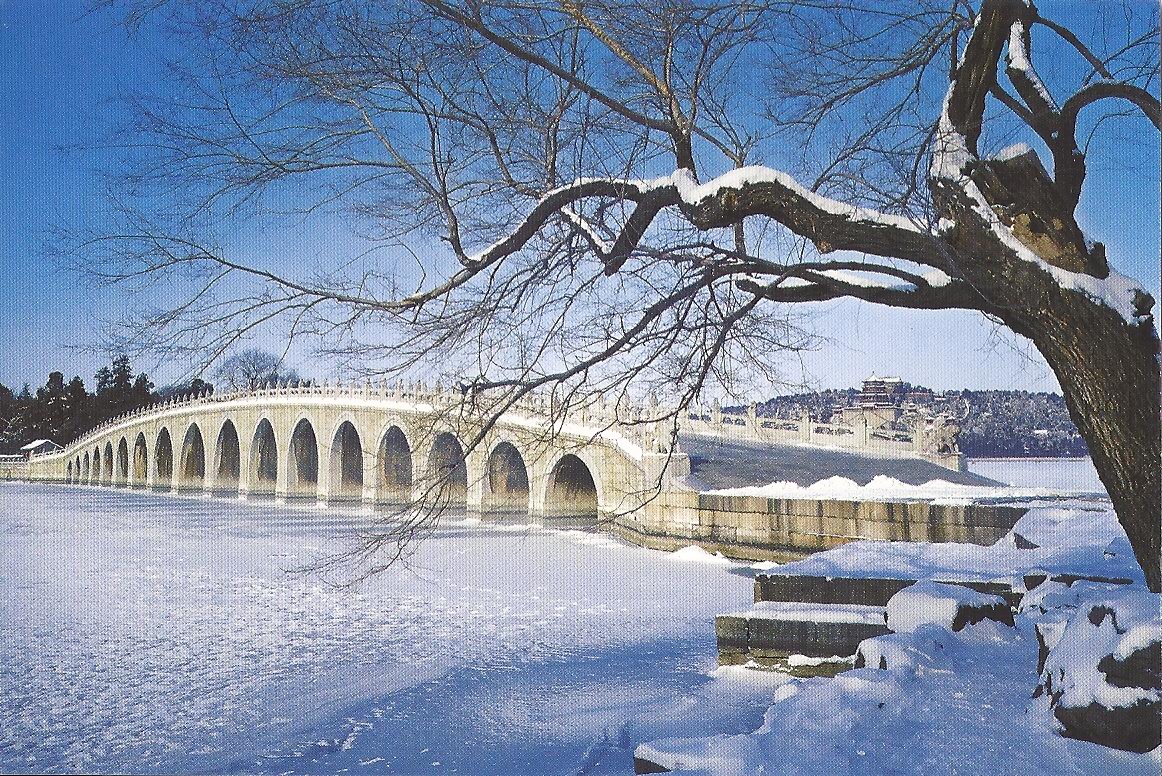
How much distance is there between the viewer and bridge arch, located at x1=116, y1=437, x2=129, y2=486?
3809 cm

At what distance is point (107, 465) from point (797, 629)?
137 feet

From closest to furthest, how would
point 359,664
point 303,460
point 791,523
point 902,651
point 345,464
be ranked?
point 902,651, point 359,664, point 791,523, point 345,464, point 303,460

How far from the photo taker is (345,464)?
90.8 ft

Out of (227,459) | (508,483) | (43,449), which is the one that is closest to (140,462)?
(43,449)

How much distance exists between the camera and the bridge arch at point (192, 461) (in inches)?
1382

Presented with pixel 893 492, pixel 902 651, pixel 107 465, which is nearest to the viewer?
pixel 902 651

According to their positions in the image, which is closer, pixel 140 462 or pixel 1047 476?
pixel 1047 476

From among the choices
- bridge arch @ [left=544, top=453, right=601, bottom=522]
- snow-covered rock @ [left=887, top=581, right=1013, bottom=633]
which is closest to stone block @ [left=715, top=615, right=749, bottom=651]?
snow-covered rock @ [left=887, top=581, right=1013, bottom=633]

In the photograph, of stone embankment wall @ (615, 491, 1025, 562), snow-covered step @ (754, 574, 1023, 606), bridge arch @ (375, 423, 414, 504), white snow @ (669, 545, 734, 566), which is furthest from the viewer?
bridge arch @ (375, 423, 414, 504)

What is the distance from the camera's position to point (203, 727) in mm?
4926

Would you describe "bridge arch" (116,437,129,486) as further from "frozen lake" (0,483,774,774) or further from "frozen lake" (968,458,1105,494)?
"frozen lake" (968,458,1105,494)

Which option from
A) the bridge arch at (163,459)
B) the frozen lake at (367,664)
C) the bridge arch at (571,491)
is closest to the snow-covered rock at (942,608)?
the frozen lake at (367,664)

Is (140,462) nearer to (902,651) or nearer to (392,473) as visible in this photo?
(392,473)

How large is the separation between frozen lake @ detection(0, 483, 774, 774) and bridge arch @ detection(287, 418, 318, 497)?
16.3 m
